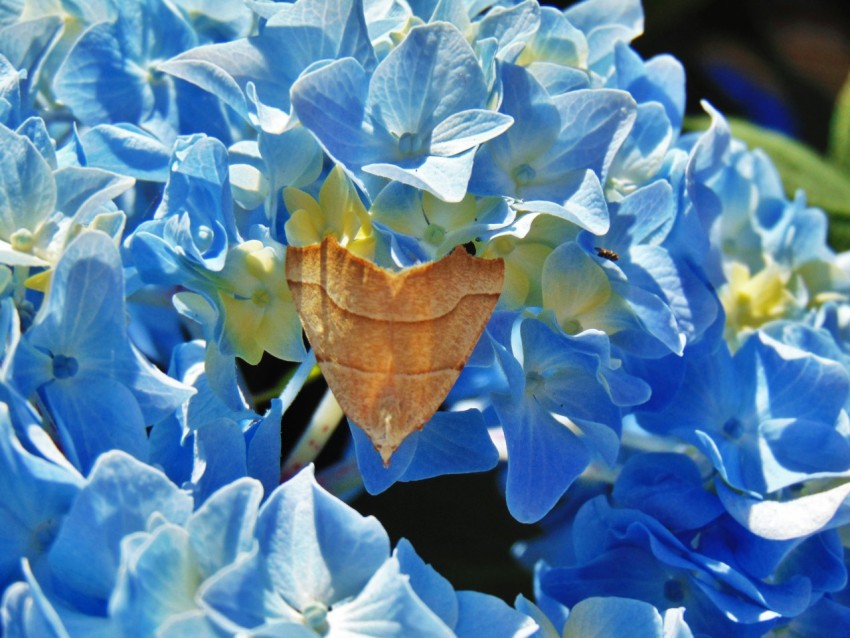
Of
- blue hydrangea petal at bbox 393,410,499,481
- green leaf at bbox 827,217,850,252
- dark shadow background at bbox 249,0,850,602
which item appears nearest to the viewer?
blue hydrangea petal at bbox 393,410,499,481

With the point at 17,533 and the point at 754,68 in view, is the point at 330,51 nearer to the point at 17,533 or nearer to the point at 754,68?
the point at 17,533

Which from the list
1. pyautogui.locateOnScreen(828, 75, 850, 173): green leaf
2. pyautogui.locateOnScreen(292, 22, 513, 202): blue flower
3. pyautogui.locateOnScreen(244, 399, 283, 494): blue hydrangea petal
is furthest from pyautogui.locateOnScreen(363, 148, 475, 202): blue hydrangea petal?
pyautogui.locateOnScreen(828, 75, 850, 173): green leaf

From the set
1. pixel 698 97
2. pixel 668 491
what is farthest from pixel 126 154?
pixel 698 97

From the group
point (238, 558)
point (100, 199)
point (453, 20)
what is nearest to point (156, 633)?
point (238, 558)

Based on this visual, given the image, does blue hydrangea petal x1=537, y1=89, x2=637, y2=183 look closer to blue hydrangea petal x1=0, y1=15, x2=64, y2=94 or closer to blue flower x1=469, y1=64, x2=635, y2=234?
blue flower x1=469, y1=64, x2=635, y2=234

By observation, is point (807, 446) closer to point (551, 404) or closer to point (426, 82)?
point (551, 404)

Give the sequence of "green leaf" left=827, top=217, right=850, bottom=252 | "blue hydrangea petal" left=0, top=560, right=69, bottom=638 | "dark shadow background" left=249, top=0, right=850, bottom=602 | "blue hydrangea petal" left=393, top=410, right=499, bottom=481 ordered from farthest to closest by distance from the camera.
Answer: "green leaf" left=827, top=217, right=850, bottom=252 < "dark shadow background" left=249, top=0, right=850, bottom=602 < "blue hydrangea petal" left=393, top=410, right=499, bottom=481 < "blue hydrangea petal" left=0, top=560, right=69, bottom=638
